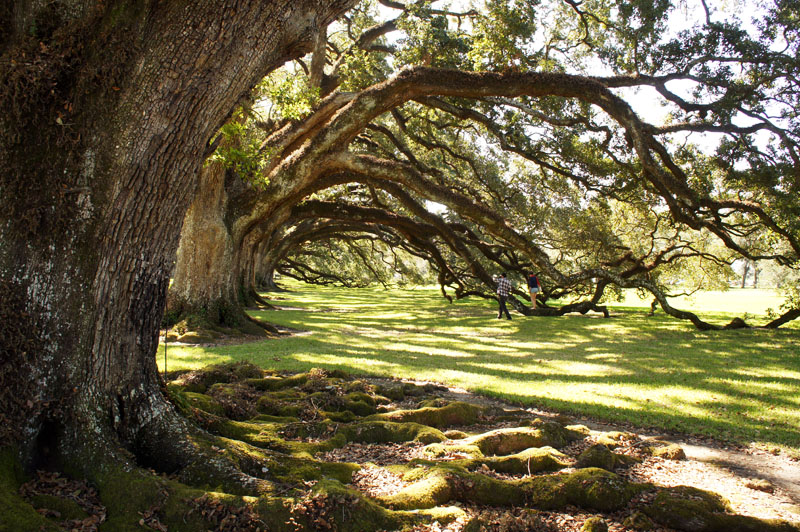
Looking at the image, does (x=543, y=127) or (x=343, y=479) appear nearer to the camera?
(x=343, y=479)

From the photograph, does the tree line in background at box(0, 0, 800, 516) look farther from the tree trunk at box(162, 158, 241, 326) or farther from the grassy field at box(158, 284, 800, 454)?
the grassy field at box(158, 284, 800, 454)

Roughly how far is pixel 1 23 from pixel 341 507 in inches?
148

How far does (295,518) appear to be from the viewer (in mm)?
2744

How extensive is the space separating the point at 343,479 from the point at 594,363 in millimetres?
6869

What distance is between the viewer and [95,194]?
312 cm

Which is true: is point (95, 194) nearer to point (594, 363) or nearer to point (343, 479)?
point (343, 479)

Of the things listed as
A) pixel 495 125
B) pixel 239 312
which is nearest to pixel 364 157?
pixel 495 125

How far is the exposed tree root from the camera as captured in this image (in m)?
2.71

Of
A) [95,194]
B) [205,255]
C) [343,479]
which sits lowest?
[343,479]

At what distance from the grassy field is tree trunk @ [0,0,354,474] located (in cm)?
458

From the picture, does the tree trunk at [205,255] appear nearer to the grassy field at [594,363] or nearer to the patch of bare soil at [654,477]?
the grassy field at [594,363]

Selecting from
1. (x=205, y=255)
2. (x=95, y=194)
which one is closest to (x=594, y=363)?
(x=205, y=255)

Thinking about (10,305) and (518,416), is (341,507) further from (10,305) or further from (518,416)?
(518,416)

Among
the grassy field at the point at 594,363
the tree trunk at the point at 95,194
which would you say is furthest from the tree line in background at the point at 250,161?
the grassy field at the point at 594,363
